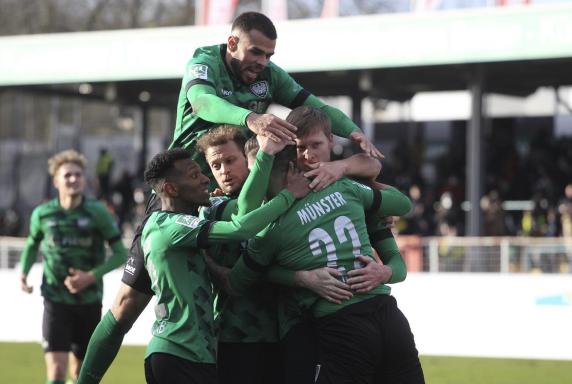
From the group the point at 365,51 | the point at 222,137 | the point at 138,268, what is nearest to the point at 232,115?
the point at 222,137

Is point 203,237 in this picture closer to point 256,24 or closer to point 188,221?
point 188,221

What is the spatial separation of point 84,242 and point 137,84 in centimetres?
1598

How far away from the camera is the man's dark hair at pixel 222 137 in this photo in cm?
564

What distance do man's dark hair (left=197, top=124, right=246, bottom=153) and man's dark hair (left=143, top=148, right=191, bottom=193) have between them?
18 centimetres

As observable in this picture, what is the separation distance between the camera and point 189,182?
5.44 m

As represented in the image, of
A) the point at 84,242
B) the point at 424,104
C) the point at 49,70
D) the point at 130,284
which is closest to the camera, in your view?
the point at 130,284

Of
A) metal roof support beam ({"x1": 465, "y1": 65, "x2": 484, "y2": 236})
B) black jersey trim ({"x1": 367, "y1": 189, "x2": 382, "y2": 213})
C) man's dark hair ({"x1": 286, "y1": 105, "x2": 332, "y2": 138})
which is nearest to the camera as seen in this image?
man's dark hair ({"x1": 286, "y1": 105, "x2": 332, "y2": 138})

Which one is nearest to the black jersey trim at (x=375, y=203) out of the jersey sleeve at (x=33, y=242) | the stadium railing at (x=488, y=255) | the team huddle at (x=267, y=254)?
the team huddle at (x=267, y=254)

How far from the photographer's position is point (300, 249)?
208 inches

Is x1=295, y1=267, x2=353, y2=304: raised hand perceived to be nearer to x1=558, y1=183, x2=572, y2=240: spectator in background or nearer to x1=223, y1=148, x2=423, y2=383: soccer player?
x1=223, y1=148, x2=423, y2=383: soccer player

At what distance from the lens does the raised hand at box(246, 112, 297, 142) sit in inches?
203

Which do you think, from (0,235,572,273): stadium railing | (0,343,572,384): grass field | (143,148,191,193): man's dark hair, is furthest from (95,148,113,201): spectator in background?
(143,148,191,193): man's dark hair

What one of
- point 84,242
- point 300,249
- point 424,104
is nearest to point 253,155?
point 300,249

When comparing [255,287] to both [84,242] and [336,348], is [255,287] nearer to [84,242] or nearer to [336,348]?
[336,348]
